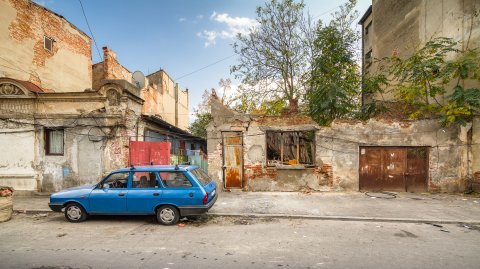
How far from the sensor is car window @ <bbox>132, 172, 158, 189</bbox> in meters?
6.92

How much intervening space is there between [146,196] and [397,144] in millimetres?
10092

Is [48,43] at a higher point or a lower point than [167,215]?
higher

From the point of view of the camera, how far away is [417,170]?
35.0 ft

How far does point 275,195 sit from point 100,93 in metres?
8.34

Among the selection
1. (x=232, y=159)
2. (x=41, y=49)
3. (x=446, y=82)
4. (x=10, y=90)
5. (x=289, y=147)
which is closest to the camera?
(x=446, y=82)

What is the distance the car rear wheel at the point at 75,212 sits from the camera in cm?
704

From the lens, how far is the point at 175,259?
15.1ft

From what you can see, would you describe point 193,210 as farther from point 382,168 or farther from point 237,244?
point 382,168

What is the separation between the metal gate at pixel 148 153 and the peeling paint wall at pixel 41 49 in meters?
7.66

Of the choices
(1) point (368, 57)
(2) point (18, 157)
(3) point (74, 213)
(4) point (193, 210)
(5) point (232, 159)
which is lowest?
(3) point (74, 213)

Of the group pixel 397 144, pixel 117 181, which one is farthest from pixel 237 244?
pixel 397 144

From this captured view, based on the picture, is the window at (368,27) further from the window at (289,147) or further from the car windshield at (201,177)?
the car windshield at (201,177)

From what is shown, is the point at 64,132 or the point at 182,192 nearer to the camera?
the point at 182,192

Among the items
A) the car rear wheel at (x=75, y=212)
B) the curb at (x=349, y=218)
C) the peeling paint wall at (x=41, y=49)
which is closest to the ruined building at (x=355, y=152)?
the curb at (x=349, y=218)
